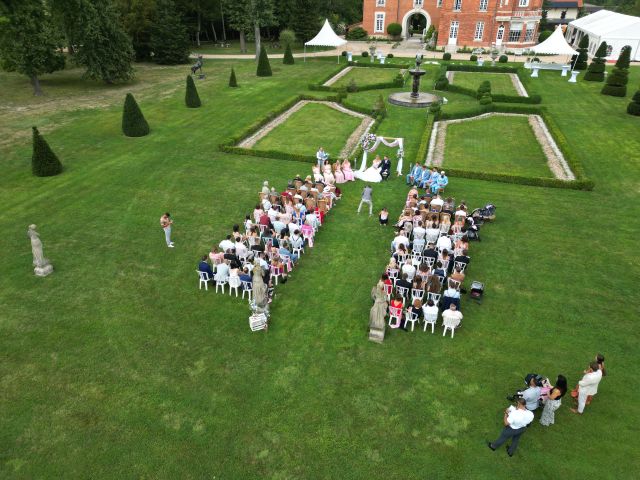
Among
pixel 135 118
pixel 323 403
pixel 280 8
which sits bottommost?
pixel 323 403

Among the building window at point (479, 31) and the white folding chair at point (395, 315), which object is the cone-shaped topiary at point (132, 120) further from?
the building window at point (479, 31)

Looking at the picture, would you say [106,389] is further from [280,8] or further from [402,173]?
[280,8]

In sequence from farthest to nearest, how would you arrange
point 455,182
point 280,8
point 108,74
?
point 280,8, point 108,74, point 455,182

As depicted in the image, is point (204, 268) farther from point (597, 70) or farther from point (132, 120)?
point (597, 70)

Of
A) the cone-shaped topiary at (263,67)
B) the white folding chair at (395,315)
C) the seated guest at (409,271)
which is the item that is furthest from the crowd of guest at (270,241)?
the cone-shaped topiary at (263,67)

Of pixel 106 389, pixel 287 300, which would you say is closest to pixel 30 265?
pixel 106 389

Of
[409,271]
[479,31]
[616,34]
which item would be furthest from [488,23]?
[409,271]
